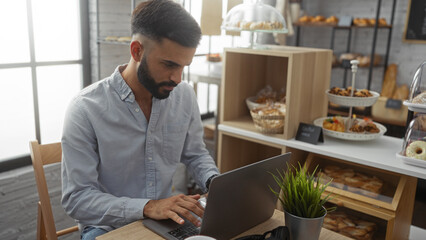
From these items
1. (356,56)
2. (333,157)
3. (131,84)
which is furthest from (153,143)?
(356,56)

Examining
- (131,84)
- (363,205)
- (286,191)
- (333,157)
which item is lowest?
(363,205)

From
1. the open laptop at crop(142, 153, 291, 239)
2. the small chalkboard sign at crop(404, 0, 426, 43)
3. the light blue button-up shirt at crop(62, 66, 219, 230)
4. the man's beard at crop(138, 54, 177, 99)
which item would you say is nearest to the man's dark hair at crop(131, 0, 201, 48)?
the man's beard at crop(138, 54, 177, 99)

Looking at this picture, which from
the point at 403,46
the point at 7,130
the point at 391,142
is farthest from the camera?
the point at 403,46

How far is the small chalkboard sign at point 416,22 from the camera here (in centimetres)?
405

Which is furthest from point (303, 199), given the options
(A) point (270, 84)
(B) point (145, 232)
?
(A) point (270, 84)

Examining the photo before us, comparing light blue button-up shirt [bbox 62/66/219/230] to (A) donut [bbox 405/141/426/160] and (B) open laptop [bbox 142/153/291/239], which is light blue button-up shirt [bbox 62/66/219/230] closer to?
(B) open laptop [bbox 142/153/291/239]

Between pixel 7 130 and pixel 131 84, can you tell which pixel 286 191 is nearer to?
pixel 131 84

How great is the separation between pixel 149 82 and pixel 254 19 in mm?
931

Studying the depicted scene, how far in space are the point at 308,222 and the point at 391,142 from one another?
117 cm

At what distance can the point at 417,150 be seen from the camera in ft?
5.32

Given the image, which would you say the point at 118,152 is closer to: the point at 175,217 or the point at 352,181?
the point at 175,217

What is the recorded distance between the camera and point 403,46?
4.24 metres

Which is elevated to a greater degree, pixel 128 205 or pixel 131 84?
pixel 131 84

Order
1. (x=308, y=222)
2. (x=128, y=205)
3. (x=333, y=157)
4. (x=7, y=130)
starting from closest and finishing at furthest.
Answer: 1. (x=308, y=222)
2. (x=128, y=205)
3. (x=333, y=157)
4. (x=7, y=130)
